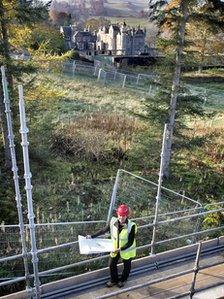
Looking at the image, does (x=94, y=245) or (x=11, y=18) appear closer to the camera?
(x=94, y=245)

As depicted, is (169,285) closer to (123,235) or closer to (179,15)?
(123,235)

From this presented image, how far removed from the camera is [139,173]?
19.1 metres

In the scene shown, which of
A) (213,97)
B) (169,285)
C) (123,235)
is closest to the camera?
(123,235)

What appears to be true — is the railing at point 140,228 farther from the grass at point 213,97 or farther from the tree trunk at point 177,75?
the grass at point 213,97

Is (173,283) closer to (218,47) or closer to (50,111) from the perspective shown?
(50,111)

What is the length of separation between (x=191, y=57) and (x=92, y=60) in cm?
3441

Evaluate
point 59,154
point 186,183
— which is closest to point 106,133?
point 59,154

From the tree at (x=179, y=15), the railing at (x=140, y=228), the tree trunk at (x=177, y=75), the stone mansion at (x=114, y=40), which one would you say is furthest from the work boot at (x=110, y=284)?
the stone mansion at (x=114, y=40)

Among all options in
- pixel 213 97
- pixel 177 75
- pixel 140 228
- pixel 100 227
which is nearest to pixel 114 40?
pixel 213 97

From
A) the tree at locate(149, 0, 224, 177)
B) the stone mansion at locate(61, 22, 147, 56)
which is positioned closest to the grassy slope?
the tree at locate(149, 0, 224, 177)

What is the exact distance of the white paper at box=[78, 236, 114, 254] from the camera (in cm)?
823

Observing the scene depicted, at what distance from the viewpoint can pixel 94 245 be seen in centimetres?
845

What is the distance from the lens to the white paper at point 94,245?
8.23 m

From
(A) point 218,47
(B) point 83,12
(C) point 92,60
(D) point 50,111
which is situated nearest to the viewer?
(D) point 50,111
